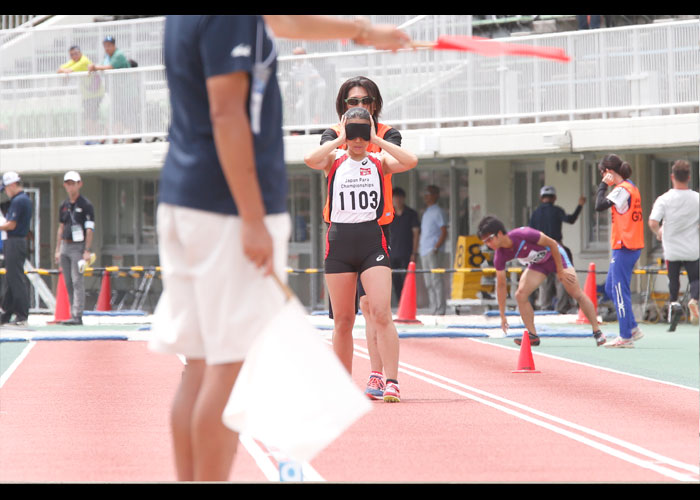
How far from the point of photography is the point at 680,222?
1661cm

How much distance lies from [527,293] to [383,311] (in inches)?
230

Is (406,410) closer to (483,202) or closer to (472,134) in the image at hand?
(472,134)

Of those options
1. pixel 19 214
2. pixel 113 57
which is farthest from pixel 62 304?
pixel 113 57

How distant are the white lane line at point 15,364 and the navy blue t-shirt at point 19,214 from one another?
3356mm

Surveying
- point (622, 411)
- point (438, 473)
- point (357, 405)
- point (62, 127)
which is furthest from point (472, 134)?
point (357, 405)

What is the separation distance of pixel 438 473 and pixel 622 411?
125 inches

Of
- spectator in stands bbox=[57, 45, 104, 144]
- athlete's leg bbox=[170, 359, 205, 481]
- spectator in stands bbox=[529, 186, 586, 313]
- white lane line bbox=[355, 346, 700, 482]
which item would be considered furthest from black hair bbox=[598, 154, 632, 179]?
spectator in stands bbox=[57, 45, 104, 144]

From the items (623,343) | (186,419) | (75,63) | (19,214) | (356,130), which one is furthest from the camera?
(75,63)

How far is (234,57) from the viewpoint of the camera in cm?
399

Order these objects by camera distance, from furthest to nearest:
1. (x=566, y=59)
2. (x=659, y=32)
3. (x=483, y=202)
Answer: (x=483, y=202) → (x=659, y=32) → (x=566, y=59)

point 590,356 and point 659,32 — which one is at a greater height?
point 659,32

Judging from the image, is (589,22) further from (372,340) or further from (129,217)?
(372,340)

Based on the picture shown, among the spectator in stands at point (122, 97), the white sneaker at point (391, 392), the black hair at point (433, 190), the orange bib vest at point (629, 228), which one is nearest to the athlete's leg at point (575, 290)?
the orange bib vest at point (629, 228)

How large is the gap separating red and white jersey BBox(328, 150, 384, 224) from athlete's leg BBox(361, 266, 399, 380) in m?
0.40
